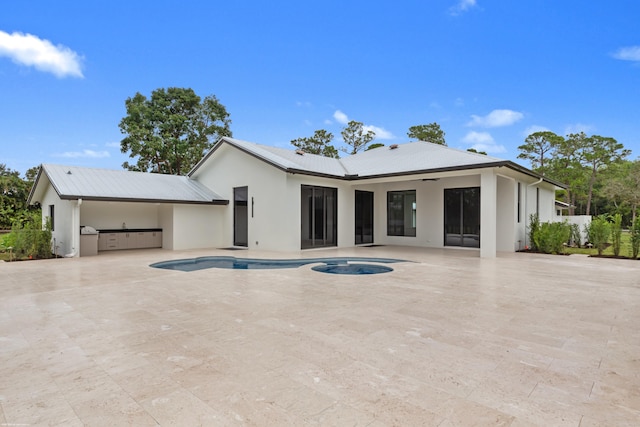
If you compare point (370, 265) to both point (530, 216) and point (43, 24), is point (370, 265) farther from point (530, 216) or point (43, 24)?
point (43, 24)

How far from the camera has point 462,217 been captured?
1479 centimetres

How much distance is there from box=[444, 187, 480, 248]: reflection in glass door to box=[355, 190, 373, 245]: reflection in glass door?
3391 mm

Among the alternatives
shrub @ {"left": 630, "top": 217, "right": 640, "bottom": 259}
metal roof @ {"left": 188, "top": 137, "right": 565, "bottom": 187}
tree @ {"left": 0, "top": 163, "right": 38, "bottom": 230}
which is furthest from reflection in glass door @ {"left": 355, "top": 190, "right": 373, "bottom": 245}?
tree @ {"left": 0, "top": 163, "right": 38, "bottom": 230}

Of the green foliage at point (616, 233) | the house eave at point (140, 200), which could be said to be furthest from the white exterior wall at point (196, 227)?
the green foliage at point (616, 233)

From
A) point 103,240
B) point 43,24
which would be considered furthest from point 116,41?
point 103,240

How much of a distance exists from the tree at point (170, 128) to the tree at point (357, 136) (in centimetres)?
1135

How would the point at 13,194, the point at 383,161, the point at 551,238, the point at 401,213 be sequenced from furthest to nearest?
the point at 13,194 < the point at 401,213 < the point at 383,161 < the point at 551,238

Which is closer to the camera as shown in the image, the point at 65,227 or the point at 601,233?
the point at 601,233

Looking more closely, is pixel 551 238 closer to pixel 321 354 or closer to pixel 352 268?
pixel 352 268

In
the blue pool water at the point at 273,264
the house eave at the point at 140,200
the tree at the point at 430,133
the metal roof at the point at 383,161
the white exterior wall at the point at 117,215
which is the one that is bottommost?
the blue pool water at the point at 273,264

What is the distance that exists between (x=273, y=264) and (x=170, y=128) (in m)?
19.3

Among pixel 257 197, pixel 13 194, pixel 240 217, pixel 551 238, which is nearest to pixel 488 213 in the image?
pixel 551 238

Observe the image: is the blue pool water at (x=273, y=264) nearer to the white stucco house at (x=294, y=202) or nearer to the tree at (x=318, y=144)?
the white stucco house at (x=294, y=202)

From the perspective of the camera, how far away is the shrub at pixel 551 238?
519 inches
